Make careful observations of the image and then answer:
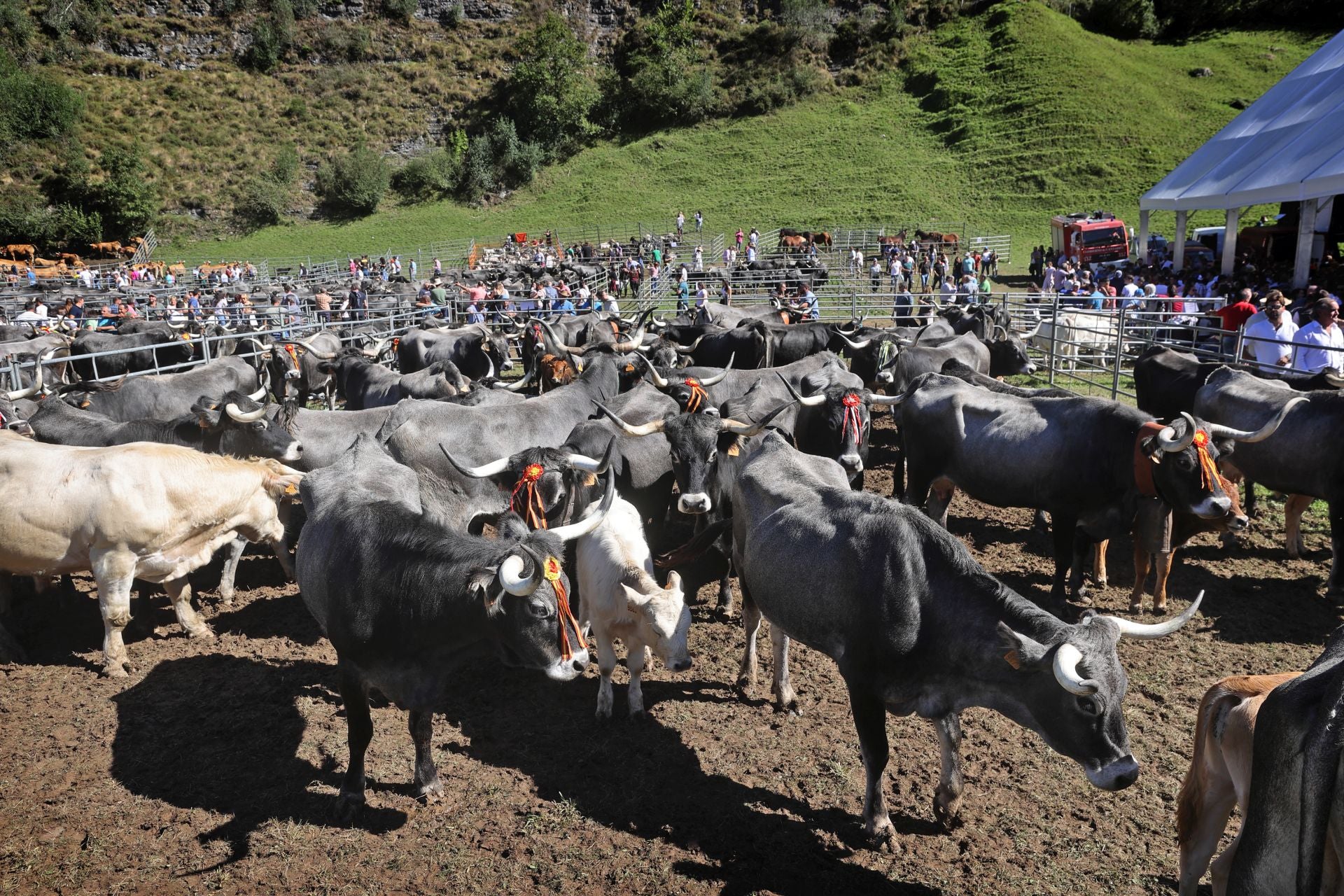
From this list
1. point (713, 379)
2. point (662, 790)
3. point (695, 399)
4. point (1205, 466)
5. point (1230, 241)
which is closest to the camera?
point (662, 790)

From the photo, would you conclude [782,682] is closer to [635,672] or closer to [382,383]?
[635,672]

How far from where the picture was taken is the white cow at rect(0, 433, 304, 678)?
6570 millimetres

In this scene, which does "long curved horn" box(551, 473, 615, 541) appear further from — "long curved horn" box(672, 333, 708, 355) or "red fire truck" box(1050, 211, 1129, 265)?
"red fire truck" box(1050, 211, 1129, 265)

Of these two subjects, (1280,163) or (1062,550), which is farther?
(1280,163)

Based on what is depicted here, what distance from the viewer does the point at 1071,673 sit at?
3.77 m

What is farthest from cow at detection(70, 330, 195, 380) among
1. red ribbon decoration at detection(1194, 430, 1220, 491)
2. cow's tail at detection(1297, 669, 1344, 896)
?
cow's tail at detection(1297, 669, 1344, 896)

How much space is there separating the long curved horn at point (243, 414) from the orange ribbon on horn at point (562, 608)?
570 cm

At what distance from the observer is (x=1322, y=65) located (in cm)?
2575

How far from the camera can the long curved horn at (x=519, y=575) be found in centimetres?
439

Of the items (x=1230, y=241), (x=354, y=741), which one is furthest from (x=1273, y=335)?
(x=1230, y=241)

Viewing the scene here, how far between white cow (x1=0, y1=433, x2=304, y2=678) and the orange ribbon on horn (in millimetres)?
3995

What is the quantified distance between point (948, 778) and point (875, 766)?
485 mm

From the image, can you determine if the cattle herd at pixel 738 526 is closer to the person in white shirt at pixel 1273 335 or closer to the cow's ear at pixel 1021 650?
the cow's ear at pixel 1021 650

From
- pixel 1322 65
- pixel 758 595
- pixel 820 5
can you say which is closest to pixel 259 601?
pixel 758 595
